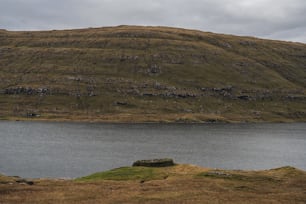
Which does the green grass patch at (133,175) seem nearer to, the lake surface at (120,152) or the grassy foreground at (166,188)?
the grassy foreground at (166,188)

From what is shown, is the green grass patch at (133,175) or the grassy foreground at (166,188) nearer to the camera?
the grassy foreground at (166,188)

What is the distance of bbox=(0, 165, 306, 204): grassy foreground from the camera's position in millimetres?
47062

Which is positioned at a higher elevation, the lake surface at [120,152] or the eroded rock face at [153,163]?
the eroded rock face at [153,163]

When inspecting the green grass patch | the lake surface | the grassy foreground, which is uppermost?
the grassy foreground

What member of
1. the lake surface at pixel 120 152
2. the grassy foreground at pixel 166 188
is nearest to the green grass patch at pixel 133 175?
the grassy foreground at pixel 166 188

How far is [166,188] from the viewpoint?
53.1m

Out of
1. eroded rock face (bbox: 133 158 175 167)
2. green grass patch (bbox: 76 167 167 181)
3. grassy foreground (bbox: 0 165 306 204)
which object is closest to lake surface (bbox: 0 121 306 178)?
eroded rock face (bbox: 133 158 175 167)

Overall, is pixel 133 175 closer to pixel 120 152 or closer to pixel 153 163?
pixel 153 163

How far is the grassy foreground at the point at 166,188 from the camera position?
154 ft

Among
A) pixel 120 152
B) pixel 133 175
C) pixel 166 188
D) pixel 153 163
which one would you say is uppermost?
pixel 166 188

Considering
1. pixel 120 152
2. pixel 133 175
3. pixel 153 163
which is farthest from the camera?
pixel 120 152

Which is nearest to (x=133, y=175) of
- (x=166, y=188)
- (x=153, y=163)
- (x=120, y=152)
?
(x=153, y=163)

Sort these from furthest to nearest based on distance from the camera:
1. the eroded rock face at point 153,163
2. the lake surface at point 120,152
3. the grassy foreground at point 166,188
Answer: the lake surface at point 120,152
the eroded rock face at point 153,163
the grassy foreground at point 166,188

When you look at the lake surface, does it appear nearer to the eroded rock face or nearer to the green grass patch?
the eroded rock face
